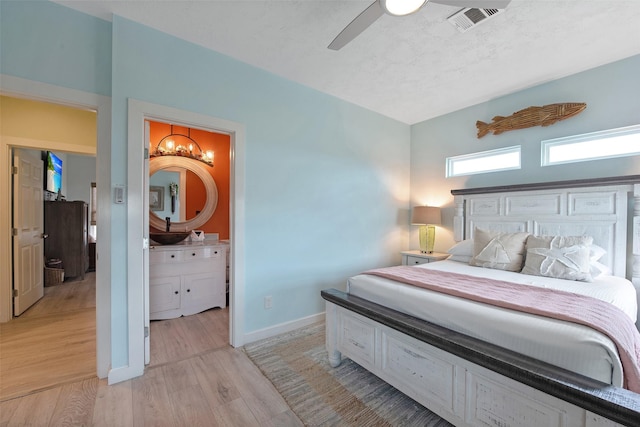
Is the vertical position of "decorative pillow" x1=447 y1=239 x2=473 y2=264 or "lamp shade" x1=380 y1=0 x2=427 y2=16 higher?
"lamp shade" x1=380 y1=0 x2=427 y2=16

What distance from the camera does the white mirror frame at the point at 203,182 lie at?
11.5 feet

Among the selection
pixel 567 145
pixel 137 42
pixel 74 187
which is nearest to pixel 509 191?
pixel 567 145

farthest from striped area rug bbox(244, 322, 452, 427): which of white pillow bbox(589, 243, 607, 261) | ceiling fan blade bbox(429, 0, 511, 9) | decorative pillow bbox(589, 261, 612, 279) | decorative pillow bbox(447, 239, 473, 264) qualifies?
ceiling fan blade bbox(429, 0, 511, 9)

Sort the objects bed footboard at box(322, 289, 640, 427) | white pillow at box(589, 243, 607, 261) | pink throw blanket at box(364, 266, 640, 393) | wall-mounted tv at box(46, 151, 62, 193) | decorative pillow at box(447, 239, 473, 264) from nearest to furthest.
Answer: bed footboard at box(322, 289, 640, 427)
pink throw blanket at box(364, 266, 640, 393)
white pillow at box(589, 243, 607, 261)
decorative pillow at box(447, 239, 473, 264)
wall-mounted tv at box(46, 151, 62, 193)

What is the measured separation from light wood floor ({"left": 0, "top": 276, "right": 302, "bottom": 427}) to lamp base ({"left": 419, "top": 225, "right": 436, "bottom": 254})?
265 centimetres

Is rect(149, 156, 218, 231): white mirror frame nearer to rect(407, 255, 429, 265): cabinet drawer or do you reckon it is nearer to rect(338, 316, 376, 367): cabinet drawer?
rect(338, 316, 376, 367): cabinet drawer

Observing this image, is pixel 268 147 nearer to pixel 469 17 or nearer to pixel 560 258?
pixel 469 17

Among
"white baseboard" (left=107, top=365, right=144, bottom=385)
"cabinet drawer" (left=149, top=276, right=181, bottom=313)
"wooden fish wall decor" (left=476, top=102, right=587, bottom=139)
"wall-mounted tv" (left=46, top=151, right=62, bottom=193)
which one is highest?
"wooden fish wall decor" (left=476, top=102, right=587, bottom=139)

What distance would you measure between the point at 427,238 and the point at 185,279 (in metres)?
3.17

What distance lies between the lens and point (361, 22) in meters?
1.60

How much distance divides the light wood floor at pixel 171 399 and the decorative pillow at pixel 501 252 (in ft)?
7.01

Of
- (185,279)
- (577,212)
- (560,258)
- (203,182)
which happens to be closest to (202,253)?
(185,279)

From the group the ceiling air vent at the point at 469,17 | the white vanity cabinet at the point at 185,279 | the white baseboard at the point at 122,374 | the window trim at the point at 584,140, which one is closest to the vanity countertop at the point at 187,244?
the white vanity cabinet at the point at 185,279

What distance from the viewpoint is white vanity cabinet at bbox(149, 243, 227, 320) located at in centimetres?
297
